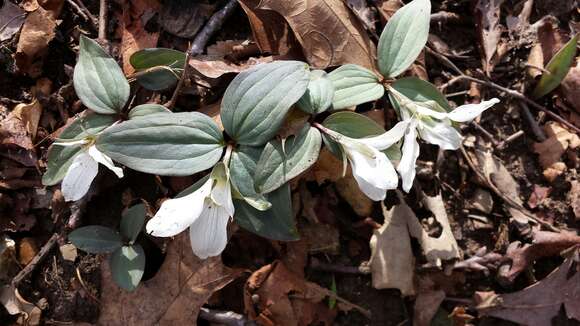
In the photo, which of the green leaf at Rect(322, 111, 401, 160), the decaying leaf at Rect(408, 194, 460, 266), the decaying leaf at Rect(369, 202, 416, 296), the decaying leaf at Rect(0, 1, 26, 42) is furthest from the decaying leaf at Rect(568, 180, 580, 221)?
the decaying leaf at Rect(0, 1, 26, 42)

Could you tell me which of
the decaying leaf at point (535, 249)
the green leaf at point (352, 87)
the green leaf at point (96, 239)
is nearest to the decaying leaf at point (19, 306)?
the green leaf at point (96, 239)

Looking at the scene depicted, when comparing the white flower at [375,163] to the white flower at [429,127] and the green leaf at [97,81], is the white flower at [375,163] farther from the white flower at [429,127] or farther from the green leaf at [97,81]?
the green leaf at [97,81]

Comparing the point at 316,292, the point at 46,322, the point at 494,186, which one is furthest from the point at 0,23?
the point at 494,186

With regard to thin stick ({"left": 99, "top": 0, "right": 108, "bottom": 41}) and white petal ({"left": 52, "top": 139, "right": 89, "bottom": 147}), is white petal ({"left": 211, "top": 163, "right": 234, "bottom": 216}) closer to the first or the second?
white petal ({"left": 52, "top": 139, "right": 89, "bottom": 147})

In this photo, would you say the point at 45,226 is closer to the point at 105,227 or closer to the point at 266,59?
the point at 105,227

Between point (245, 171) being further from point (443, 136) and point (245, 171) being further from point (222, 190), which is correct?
point (443, 136)
